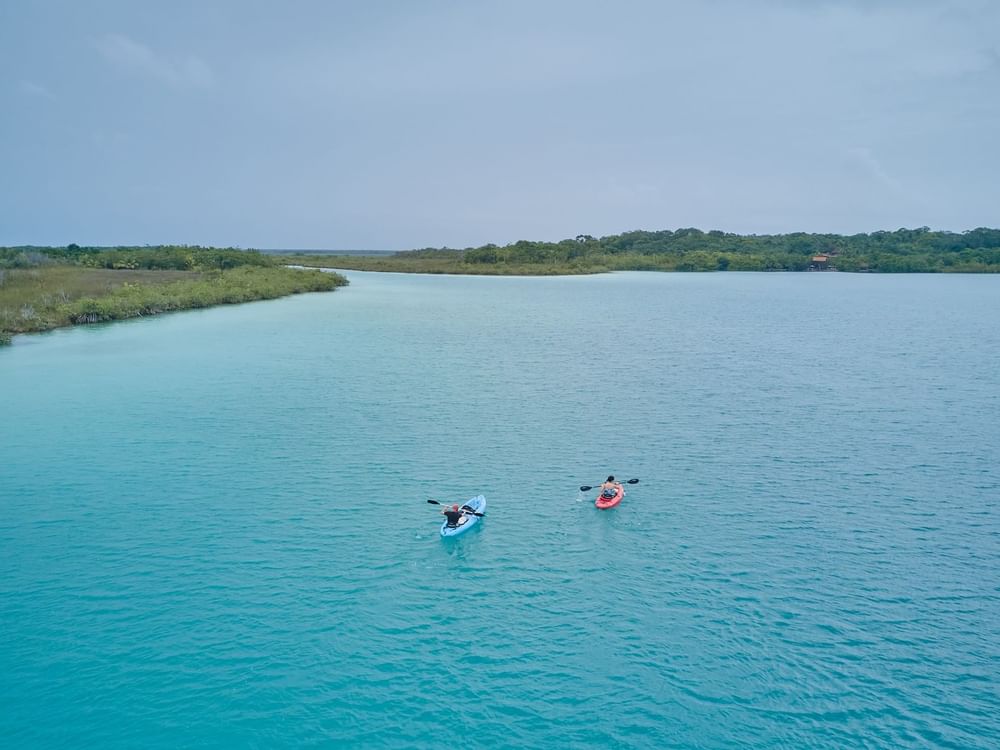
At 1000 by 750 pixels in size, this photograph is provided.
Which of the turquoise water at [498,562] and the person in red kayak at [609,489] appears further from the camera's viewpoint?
the person in red kayak at [609,489]

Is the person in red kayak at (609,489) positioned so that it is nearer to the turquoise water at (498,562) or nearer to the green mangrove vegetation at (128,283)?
the turquoise water at (498,562)

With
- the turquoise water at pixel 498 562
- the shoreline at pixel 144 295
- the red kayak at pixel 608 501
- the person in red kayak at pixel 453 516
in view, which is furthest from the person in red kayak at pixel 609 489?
the shoreline at pixel 144 295

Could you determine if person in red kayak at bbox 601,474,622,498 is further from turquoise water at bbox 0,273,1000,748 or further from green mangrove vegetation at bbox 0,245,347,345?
green mangrove vegetation at bbox 0,245,347,345

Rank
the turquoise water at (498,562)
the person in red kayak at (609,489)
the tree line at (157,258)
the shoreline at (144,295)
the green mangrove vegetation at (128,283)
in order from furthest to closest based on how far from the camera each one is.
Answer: the tree line at (157,258), the green mangrove vegetation at (128,283), the shoreline at (144,295), the person in red kayak at (609,489), the turquoise water at (498,562)

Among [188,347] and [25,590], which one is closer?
[25,590]

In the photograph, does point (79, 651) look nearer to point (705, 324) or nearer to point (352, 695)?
point (352, 695)

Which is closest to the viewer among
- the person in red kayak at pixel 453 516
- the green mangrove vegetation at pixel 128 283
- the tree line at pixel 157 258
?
the person in red kayak at pixel 453 516

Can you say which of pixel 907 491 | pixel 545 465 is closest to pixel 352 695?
pixel 545 465

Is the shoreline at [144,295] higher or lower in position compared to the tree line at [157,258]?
lower
